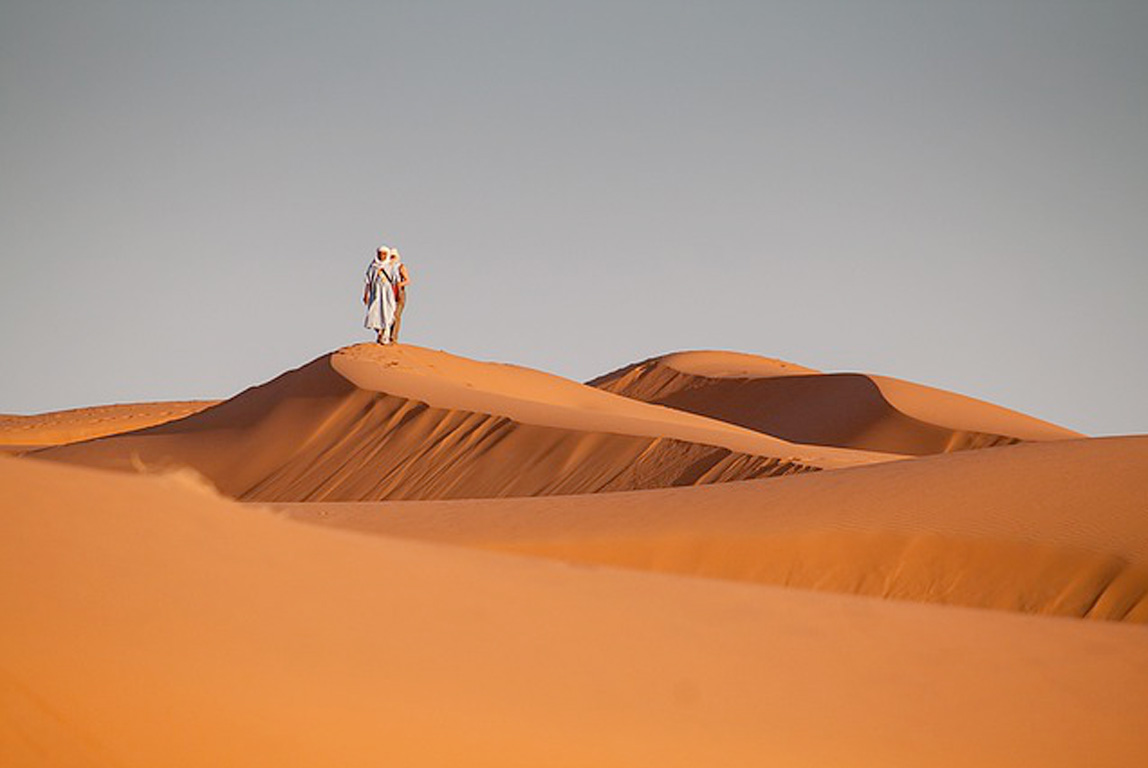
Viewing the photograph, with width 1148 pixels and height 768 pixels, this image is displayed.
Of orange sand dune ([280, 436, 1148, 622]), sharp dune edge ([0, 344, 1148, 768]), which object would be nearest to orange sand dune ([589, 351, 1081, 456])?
orange sand dune ([280, 436, 1148, 622])

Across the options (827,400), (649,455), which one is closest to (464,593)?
(649,455)

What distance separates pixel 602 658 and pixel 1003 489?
8635 mm

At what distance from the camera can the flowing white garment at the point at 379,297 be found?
89.9ft

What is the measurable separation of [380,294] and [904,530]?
1650 centimetres

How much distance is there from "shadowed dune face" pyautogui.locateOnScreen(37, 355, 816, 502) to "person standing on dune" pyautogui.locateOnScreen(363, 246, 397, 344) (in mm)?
1097

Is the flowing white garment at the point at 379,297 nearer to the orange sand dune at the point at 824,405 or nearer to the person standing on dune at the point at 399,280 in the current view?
the person standing on dune at the point at 399,280

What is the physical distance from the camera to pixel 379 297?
28625 millimetres

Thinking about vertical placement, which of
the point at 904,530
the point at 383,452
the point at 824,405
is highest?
the point at 383,452

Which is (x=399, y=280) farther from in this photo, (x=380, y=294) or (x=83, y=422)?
(x=83, y=422)

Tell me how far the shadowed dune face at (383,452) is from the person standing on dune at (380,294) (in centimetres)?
110

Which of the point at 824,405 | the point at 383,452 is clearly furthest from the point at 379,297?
the point at 824,405

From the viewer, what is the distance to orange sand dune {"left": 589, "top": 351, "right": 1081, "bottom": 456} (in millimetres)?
39375

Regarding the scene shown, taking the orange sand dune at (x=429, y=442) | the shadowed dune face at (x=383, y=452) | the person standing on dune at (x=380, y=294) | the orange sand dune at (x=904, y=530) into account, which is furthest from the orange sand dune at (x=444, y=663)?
the person standing on dune at (x=380, y=294)

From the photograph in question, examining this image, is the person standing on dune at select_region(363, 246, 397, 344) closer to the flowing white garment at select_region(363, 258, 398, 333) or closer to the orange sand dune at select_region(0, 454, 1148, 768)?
the flowing white garment at select_region(363, 258, 398, 333)
